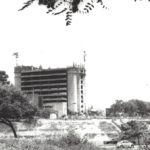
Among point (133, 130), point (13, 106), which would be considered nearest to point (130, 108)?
point (133, 130)

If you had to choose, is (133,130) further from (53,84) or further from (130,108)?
(130,108)

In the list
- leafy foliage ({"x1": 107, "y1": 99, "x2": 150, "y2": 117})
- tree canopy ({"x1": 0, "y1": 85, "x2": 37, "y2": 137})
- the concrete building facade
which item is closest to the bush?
tree canopy ({"x1": 0, "y1": 85, "x2": 37, "y2": 137})

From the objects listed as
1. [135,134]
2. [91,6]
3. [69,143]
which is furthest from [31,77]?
[91,6]

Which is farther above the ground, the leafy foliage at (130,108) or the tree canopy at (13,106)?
the leafy foliage at (130,108)

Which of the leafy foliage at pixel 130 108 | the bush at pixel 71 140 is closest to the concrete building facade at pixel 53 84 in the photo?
the leafy foliage at pixel 130 108

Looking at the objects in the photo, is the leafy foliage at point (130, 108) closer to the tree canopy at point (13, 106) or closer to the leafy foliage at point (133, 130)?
the leafy foliage at point (133, 130)

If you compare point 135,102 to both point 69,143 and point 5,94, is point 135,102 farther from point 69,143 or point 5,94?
point 69,143

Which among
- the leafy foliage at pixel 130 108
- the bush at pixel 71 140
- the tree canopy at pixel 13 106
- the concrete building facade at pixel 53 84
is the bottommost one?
the bush at pixel 71 140

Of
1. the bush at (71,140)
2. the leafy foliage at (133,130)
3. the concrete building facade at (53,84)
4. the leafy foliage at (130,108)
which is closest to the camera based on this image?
the bush at (71,140)
